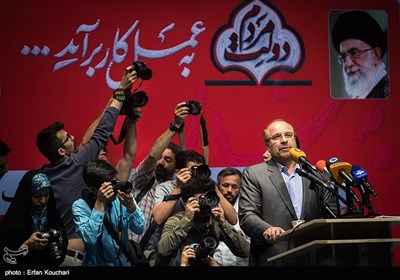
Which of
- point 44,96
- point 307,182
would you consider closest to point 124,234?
point 307,182

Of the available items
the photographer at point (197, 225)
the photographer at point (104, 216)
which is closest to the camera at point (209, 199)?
the photographer at point (197, 225)

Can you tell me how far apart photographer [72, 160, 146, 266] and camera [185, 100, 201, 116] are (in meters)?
0.92

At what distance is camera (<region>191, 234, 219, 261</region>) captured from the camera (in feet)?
15.5

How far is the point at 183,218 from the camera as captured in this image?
4.88 m

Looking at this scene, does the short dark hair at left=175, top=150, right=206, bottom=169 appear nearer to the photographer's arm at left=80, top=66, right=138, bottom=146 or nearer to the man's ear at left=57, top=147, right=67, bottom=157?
the photographer's arm at left=80, top=66, right=138, bottom=146

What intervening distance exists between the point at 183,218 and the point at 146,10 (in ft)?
6.16

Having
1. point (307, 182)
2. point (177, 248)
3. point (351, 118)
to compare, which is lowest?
point (177, 248)

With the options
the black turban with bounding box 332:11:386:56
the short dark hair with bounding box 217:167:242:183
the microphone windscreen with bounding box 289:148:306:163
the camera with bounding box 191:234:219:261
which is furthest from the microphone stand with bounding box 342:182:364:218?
the black turban with bounding box 332:11:386:56

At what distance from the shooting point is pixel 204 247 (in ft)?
15.5

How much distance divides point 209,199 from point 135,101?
91 cm

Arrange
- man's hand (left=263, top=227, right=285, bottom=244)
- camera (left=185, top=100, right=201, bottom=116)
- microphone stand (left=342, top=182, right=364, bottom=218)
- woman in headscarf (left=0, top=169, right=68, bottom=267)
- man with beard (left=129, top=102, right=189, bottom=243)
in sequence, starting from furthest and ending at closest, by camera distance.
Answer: camera (left=185, top=100, right=201, bottom=116)
man with beard (left=129, top=102, right=189, bottom=243)
woman in headscarf (left=0, top=169, right=68, bottom=267)
man's hand (left=263, top=227, right=285, bottom=244)
microphone stand (left=342, top=182, right=364, bottom=218)

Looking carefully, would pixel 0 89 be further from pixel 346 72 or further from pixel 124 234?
pixel 346 72

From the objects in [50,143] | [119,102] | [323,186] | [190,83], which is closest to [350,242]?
[323,186]

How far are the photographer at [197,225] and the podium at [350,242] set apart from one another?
0.62m
